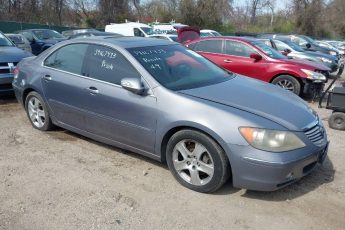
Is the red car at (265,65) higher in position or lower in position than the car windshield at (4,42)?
lower

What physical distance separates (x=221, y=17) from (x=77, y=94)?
44.5 metres

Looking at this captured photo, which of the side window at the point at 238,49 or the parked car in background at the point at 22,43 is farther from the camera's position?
the parked car in background at the point at 22,43

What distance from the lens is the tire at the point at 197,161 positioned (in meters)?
3.75

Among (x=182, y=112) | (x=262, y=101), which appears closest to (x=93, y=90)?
(x=182, y=112)

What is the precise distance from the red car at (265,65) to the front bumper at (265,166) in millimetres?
5336

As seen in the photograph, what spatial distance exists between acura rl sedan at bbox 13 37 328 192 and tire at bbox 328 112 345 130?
216 centimetres

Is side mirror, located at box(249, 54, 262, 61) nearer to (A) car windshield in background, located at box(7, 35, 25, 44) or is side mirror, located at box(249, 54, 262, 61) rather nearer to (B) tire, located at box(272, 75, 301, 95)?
(B) tire, located at box(272, 75, 301, 95)

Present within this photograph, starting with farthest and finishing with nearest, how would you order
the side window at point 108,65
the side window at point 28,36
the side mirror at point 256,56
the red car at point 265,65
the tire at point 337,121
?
the side window at point 28,36 → the side mirror at point 256,56 → the red car at point 265,65 → the tire at point 337,121 → the side window at point 108,65

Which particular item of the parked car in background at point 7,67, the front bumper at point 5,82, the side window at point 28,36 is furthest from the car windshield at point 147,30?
the front bumper at point 5,82

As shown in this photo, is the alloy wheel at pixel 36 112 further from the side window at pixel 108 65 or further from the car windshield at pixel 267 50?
the car windshield at pixel 267 50

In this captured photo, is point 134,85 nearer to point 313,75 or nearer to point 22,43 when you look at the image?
point 313,75

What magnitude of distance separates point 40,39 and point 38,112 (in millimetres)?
11441

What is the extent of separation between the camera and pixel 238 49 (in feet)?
30.6

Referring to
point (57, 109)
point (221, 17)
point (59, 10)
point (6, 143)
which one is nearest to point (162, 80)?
point (57, 109)
